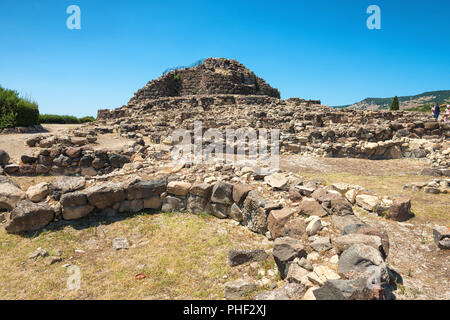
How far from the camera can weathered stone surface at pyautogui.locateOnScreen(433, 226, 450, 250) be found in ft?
12.4

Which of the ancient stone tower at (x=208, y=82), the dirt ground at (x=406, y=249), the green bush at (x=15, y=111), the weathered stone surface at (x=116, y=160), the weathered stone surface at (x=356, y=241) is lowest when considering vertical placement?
the dirt ground at (x=406, y=249)

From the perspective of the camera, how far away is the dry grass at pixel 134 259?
12.4 ft

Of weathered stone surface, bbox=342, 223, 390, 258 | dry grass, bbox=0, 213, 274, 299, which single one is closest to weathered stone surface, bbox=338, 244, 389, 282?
weathered stone surface, bbox=342, 223, 390, 258

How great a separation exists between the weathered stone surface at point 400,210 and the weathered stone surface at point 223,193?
3.44 m

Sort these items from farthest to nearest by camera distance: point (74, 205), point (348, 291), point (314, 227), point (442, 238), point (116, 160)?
1. point (116, 160)
2. point (74, 205)
3. point (314, 227)
4. point (442, 238)
5. point (348, 291)

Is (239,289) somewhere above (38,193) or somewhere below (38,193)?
below

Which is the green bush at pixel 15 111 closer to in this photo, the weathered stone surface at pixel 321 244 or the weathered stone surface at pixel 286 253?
the weathered stone surface at pixel 286 253

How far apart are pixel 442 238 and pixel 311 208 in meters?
2.03

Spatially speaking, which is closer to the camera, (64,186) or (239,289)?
(239,289)

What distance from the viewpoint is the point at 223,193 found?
589cm

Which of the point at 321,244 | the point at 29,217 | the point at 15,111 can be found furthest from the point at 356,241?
the point at 15,111

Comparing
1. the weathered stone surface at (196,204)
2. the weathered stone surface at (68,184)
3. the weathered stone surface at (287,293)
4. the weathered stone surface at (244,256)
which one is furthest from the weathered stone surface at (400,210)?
the weathered stone surface at (68,184)

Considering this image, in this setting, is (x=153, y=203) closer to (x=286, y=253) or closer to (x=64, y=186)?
(x=64, y=186)
